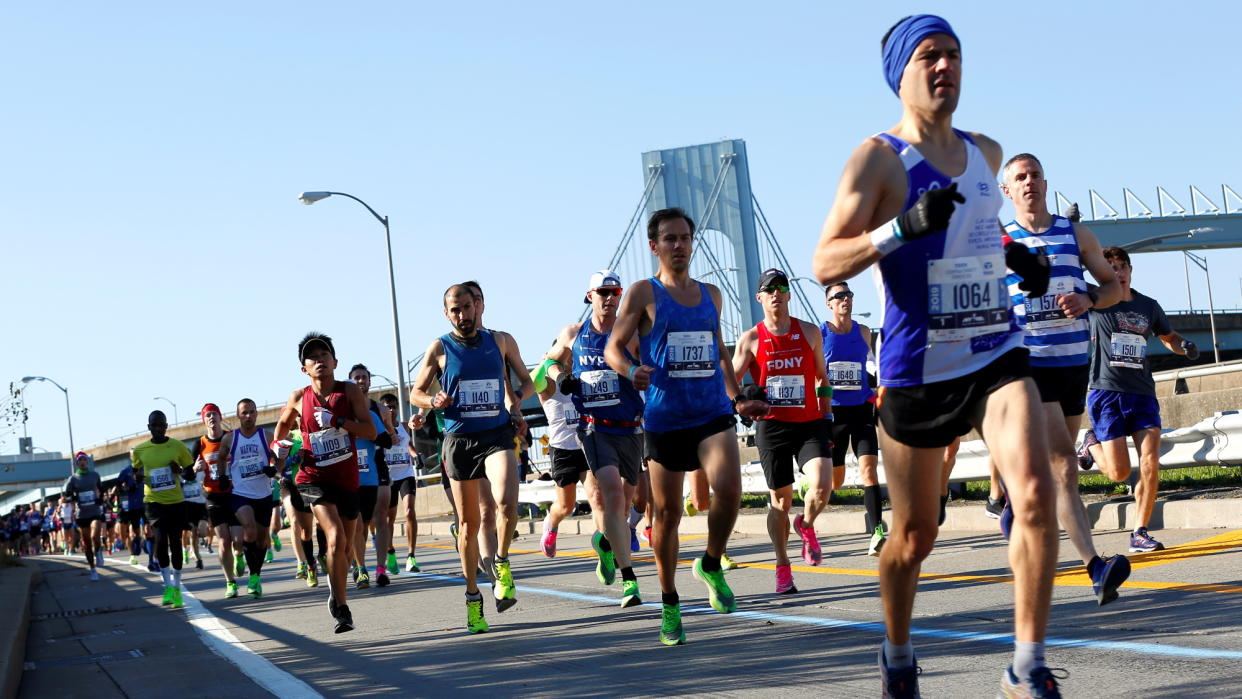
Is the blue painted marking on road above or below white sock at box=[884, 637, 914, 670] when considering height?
below

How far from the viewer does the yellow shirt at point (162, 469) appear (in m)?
14.4

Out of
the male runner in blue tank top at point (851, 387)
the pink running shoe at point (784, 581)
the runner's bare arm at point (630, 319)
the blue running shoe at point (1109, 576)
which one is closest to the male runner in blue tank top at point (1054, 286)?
the blue running shoe at point (1109, 576)

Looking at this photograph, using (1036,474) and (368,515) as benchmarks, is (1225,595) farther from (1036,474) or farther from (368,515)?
(368,515)

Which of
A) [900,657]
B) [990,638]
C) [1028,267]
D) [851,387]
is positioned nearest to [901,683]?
[900,657]

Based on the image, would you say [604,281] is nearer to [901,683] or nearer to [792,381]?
[792,381]

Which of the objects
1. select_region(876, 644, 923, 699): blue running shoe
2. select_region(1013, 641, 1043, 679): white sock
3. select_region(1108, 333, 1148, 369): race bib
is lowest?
select_region(876, 644, 923, 699): blue running shoe

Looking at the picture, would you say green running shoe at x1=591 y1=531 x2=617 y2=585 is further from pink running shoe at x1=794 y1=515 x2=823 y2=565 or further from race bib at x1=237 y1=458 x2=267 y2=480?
race bib at x1=237 y1=458 x2=267 y2=480

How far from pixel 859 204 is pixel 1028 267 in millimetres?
607

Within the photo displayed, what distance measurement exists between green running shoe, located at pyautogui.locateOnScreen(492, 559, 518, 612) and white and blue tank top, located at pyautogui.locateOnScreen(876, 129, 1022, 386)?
16.8ft

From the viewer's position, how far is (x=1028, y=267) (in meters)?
4.76

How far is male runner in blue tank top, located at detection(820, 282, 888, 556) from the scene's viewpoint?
11.8 m

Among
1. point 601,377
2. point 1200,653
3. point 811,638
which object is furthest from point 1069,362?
point 601,377

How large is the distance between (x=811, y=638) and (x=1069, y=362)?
1.88 m

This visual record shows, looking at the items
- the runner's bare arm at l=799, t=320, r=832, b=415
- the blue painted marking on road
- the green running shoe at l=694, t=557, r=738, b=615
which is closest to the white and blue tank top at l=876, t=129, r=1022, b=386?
the blue painted marking on road
